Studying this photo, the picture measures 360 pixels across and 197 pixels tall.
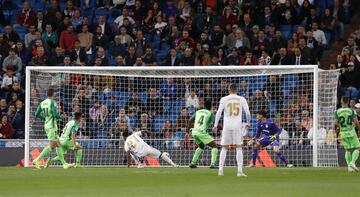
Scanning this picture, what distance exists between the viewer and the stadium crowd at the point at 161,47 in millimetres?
30328

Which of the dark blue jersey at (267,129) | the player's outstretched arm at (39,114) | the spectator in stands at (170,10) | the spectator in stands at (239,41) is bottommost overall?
the dark blue jersey at (267,129)

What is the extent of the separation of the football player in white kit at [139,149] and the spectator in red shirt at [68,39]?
6.56m

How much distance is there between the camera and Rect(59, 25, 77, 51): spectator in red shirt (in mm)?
34397

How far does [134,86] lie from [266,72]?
3.90m

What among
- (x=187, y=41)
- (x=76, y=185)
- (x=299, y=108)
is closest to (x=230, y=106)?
(x=76, y=185)

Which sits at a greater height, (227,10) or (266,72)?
(227,10)

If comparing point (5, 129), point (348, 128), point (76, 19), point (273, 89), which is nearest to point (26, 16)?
point (76, 19)

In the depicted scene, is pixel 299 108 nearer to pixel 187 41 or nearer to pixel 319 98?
pixel 319 98

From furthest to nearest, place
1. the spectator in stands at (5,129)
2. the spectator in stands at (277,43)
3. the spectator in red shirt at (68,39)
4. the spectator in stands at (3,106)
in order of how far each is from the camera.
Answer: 1. the spectator in red shirt at (68,39)
2. the spectator in stands at (277,43)
3. the spectator in stands at (3,106)
4. the spectator in stands at (5,129)

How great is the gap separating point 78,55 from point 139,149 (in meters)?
5.85

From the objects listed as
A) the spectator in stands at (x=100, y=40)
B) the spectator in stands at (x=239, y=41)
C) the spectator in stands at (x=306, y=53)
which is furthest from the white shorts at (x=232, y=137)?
the spectator in stands at (x=100, y=40)

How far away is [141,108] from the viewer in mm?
30391

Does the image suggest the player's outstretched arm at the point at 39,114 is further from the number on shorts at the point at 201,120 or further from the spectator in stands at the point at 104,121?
the number on shorts at the point at 201,120

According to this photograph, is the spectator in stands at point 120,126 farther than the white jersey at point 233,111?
Yes
